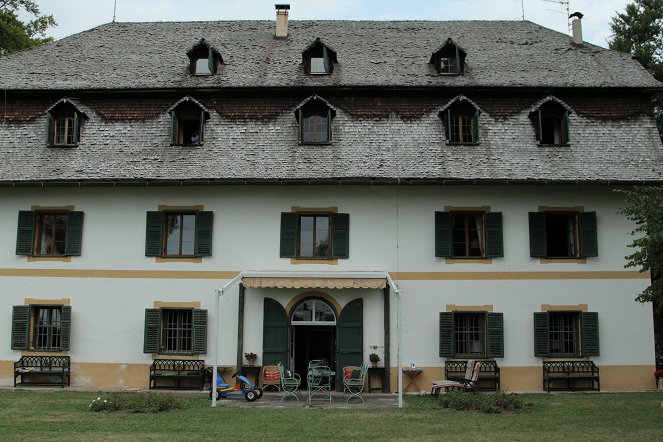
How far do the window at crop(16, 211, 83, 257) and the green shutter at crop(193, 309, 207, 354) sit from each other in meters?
3.87

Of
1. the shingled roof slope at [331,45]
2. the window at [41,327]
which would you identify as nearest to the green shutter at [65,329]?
the window at [41,327]

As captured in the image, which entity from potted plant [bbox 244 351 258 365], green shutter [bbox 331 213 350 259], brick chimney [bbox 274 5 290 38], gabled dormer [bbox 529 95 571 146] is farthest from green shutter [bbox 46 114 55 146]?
gabled dormer [bbox 529 95 571 146]

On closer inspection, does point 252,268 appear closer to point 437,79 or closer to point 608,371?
point 437,79

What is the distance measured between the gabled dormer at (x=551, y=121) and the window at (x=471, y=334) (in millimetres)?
5295

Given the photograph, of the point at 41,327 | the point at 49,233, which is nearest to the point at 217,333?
the point at 41,327

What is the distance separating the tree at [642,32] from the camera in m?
29.3

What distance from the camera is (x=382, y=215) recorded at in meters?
18.7

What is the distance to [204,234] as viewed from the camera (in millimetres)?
18609

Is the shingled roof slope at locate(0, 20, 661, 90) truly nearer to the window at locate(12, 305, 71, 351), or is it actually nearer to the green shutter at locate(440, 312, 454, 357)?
the window at locate(12, 305, 71, 351)

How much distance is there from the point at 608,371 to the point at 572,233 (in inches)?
153

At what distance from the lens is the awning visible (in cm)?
1740

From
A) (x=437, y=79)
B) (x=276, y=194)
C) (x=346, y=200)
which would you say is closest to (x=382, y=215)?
(x=346, y=200)

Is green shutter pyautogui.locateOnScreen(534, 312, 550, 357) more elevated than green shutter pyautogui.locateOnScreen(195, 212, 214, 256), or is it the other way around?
green shutter pyautogui.locateOnScreen(195, 212, 214, 256)

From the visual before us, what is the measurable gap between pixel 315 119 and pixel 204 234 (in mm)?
4607
